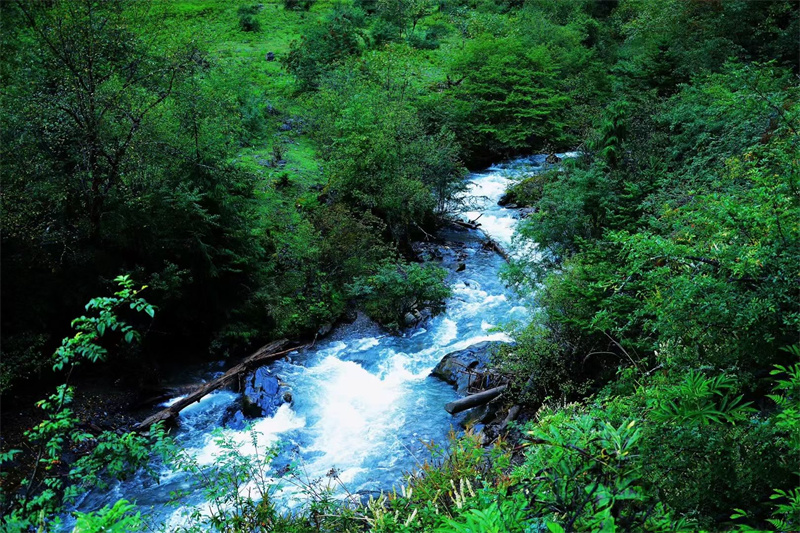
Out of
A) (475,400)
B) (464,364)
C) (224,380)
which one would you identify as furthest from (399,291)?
(224,380)

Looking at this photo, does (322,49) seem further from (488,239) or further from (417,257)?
(417,257)

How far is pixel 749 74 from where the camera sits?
13.4 m

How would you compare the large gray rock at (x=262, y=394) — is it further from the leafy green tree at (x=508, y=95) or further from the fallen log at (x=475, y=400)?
the leafy green tree at (x=508, y=95)

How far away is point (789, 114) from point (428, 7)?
29414 mm

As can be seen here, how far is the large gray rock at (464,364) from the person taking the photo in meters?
10.4

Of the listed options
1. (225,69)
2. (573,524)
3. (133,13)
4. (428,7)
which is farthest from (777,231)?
(428,7)

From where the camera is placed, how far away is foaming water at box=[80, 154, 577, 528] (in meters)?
8.41

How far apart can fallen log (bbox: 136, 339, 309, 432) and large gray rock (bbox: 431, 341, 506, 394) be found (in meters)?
3.58

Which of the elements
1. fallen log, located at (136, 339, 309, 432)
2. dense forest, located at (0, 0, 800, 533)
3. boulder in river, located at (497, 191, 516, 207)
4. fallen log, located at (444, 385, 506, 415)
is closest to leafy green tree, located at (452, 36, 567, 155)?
dense forest, located at (0, 0, 800, 533)

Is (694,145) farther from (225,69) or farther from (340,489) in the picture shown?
(225,69)

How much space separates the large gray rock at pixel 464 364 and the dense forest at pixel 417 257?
1.10 meters

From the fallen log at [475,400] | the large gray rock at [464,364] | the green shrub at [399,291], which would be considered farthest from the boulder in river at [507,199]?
the fallen log at [475,400]

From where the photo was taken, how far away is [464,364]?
35.6 ft

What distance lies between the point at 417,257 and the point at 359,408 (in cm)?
657
